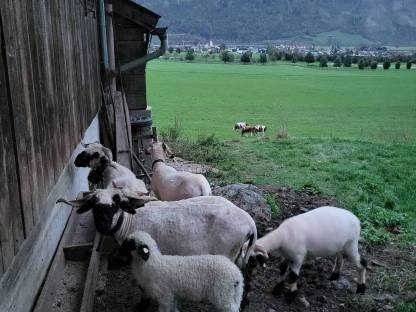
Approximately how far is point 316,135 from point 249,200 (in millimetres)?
15597

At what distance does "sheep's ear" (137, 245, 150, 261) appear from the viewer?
448cm

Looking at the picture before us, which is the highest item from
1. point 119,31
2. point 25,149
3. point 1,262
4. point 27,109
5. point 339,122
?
point 119,31

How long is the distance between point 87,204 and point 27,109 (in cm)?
164

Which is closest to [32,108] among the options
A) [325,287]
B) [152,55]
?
[325,287]

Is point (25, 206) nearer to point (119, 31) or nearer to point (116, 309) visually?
point (116, 309)

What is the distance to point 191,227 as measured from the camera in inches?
205

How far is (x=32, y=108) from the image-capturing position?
3.62 metres

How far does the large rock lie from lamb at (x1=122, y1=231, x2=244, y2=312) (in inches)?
138

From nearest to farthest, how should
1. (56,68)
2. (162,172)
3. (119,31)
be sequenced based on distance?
(56,68), (162,172), (119,31)

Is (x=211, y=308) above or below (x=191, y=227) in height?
below

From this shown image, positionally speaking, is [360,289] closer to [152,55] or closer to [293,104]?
[152,55]

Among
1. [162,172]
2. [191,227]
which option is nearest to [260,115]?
[162,172]

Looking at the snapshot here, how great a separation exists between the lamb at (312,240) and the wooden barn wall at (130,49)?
21.2 feet

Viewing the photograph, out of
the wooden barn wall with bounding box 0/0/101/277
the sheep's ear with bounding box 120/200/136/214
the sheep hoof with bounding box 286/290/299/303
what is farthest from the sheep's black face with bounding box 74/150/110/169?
the sheep hoof with bounding box 286/290/299/303
